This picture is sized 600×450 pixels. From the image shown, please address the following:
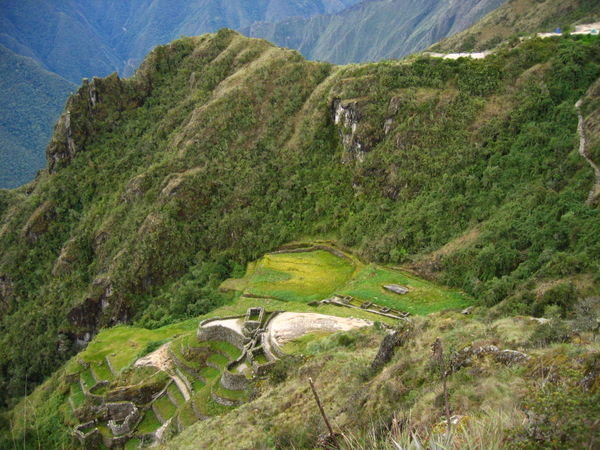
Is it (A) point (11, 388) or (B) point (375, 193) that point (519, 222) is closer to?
(B) point (375, 193)

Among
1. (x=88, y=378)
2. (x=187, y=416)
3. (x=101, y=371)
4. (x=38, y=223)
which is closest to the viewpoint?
(x=187, y=416)

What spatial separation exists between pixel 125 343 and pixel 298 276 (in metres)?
19.7

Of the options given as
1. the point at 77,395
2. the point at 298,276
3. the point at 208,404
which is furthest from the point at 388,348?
the point at 77,395

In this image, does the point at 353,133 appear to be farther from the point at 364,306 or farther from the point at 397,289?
the point at 364,306

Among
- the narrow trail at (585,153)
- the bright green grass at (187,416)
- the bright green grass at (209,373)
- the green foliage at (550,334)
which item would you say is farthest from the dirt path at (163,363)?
the narrow trail at (585,153)

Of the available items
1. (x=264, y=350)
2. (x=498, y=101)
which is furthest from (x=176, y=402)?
(x=498, y=101)

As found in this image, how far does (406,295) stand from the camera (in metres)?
43.1

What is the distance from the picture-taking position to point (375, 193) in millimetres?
60875

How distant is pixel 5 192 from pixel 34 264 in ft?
146

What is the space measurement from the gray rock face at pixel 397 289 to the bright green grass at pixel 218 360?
1707 cm

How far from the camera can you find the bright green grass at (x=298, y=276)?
49312mm

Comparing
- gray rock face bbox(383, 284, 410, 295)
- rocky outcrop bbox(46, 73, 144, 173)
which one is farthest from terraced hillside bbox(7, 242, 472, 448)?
rocky outcrop bbox(46, 73, 144, 173)

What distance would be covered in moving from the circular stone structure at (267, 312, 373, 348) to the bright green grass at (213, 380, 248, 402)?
4.47 meters

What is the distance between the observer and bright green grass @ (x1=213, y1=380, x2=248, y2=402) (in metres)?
28.1
